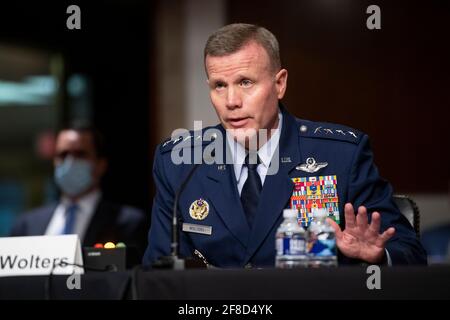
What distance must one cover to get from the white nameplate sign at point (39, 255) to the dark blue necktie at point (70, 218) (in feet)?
6.84

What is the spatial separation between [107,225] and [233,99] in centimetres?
193

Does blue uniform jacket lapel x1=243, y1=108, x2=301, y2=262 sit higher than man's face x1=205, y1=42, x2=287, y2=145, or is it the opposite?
man's face x1=205, y1=42, x2=287, y2=145

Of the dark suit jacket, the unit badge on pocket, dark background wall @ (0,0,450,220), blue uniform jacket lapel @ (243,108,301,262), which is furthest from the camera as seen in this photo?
dark background wall @ (0,0,450,220)

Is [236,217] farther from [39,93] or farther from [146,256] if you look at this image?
[39,93]

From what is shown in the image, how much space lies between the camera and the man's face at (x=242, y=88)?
2.71 m

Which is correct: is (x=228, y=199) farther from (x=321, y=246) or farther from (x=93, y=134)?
(x=93, y=134)

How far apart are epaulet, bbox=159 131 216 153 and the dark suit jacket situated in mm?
1479

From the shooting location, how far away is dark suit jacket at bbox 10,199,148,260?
4.39 meters

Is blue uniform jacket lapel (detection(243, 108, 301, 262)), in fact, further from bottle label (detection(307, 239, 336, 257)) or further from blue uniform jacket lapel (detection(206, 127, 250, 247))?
bottle label (detection(307, 239, 336, 257))

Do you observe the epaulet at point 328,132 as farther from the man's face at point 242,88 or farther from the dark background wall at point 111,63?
the dark background wall at point 111,63

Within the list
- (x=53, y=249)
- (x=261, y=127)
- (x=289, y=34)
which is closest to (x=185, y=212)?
(x=261, y=127)

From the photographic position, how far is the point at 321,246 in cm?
218

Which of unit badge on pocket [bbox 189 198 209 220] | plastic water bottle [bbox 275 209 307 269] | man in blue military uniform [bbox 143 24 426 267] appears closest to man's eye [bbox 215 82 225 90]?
man in blue military uniform [bbox 143 24 426 267]

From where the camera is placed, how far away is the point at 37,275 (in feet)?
7.01
